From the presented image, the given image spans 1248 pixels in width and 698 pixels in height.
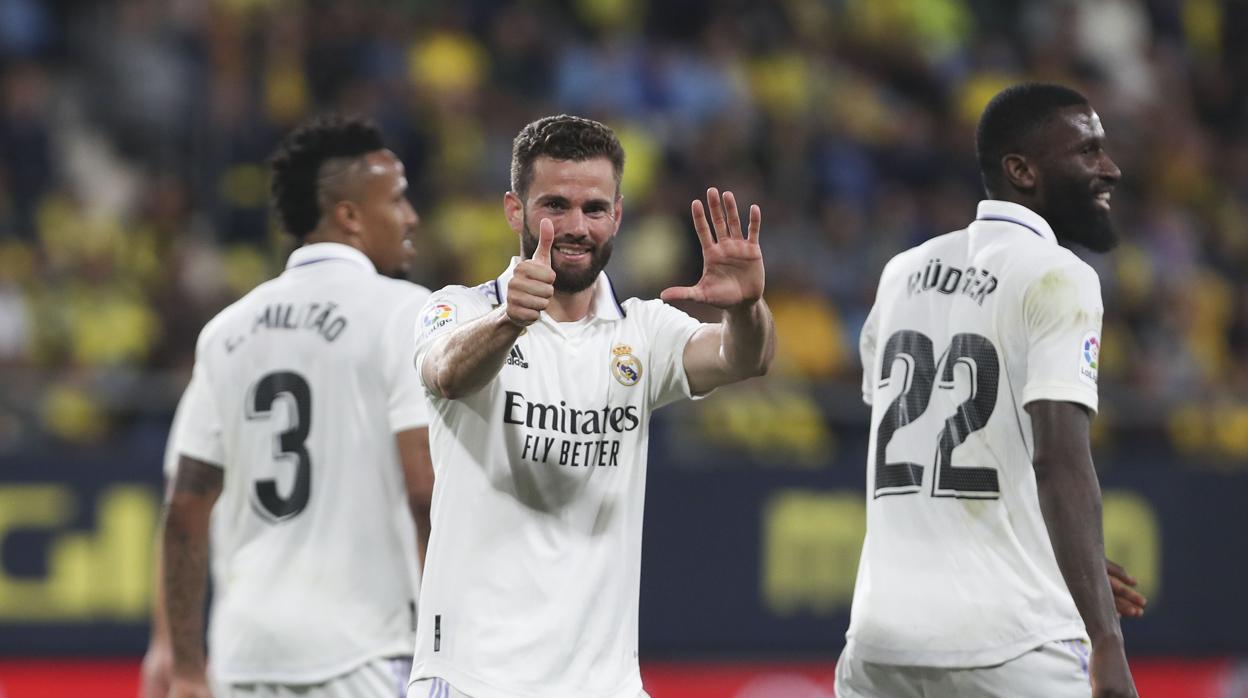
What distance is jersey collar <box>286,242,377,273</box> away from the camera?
5883mm

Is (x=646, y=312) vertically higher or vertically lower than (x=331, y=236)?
lower

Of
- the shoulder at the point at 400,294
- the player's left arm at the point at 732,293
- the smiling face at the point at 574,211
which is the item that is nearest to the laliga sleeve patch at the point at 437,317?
the smiling face at the point at 574,211

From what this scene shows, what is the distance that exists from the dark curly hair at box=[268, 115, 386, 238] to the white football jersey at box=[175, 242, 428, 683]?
0.39 m

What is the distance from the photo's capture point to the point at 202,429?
5.84 meters

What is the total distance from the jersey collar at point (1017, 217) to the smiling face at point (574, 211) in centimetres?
117

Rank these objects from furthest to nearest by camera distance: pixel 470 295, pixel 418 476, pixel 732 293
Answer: pixel 418 476
pixel 470 295
pixel 732 293

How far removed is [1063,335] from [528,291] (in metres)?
1.47

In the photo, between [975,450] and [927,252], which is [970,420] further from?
[927,252]

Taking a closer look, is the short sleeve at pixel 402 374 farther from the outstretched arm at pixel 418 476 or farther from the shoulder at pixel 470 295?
the shoulder at pixel 470 295

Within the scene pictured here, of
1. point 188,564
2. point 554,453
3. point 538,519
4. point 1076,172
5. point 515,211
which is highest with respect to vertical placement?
point 1076,172

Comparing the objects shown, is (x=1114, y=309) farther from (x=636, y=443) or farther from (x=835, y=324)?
(x=636, y=443)

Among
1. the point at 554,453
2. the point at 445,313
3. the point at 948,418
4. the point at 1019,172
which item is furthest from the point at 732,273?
the point at 1019,172

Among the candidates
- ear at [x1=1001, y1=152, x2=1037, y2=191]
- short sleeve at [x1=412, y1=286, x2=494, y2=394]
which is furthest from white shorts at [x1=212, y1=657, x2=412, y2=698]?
ear at [x1=1001, y1=152, x2=1037, y2=191]

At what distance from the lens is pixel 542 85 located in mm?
14781
